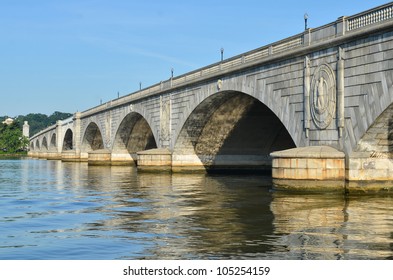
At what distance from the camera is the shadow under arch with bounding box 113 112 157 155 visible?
66000 millimetres

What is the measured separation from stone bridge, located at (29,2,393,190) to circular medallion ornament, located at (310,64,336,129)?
45 millimetres

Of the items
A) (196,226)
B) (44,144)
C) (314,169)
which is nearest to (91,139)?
(44,144)

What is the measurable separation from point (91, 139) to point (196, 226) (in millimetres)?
74877

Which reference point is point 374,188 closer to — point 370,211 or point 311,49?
point 370,211

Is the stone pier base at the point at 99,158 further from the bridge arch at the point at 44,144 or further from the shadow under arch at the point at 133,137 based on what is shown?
the bridge arch at the point at 44,144

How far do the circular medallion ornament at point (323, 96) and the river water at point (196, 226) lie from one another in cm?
373

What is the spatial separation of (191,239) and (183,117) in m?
29.9

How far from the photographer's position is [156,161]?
4644cm

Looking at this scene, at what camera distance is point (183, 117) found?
44.1 m

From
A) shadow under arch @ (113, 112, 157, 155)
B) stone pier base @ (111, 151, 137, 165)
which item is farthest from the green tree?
stone pier base @ (111, 151, 137, 165)

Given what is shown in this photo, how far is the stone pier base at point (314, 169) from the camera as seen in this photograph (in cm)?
2362

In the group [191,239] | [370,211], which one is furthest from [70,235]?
[370,211]

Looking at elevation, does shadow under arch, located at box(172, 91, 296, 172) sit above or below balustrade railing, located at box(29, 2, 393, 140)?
below

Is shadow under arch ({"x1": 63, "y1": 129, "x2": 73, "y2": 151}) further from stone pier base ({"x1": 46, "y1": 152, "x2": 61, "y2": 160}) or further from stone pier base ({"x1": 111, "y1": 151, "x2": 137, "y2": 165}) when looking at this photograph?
stone pier base ({"x1": 111, "y1": 151, "x2": 137, "y2": 165})
